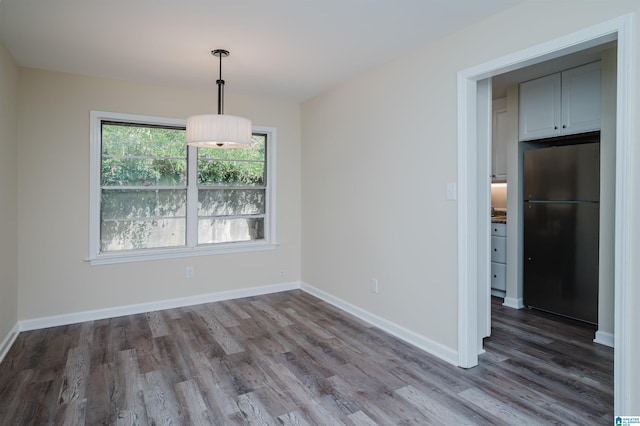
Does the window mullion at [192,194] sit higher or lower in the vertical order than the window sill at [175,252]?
higher

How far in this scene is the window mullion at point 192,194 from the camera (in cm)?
424

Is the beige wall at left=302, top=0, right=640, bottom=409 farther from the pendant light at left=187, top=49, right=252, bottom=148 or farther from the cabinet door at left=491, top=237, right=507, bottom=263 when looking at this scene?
the cabinet door at left=491, top=237, right=507, bottom=263

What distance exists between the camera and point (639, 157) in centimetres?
183

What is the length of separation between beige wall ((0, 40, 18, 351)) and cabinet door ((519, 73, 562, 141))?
4691 mm

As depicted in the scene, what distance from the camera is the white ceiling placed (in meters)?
2.37

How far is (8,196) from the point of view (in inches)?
122

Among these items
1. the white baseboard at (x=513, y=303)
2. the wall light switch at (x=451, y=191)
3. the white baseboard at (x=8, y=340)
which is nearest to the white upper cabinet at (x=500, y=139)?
the white baseboard at (x=513, y=303)

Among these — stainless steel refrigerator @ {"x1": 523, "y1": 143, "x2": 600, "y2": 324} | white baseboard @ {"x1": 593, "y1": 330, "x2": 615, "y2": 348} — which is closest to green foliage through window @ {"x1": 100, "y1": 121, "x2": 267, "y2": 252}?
stainless steel refrigerator @ {"x1": 523, "y1": 143, "x2": 600, "y2": 324}

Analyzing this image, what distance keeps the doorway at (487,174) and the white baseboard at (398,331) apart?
126mm

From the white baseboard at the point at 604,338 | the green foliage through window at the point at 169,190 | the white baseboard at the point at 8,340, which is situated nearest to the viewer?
the white baseboard at the point at 8,340

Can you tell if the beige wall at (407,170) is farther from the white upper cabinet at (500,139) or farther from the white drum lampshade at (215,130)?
the white upper cabinet at (500,139)

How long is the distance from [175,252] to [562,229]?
396 cm

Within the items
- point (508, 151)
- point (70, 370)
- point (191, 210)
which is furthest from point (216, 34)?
point (508, 151)

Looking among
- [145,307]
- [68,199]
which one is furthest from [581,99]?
[68,199]
